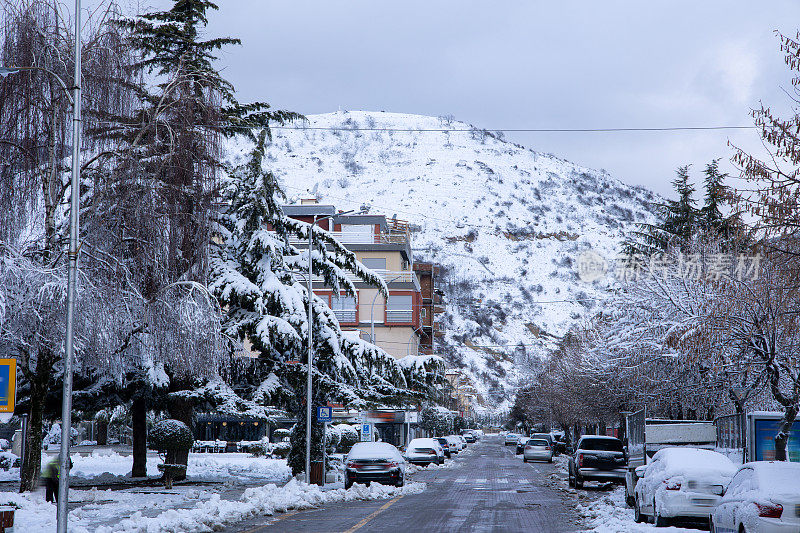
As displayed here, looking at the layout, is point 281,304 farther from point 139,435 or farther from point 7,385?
point 7,385

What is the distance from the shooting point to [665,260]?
118 feet

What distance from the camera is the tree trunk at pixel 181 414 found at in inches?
1270

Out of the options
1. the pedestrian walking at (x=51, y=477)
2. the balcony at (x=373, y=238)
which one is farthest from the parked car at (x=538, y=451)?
the pedestrian walking at (x=51, y=477)

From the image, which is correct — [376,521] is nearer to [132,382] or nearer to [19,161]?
[19,161]

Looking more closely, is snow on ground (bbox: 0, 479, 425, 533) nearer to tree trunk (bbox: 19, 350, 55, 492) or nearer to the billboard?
tree trunk (bbox: 19, 350, 55, 492)

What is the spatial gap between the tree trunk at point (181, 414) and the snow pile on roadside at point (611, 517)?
1440 centimetres

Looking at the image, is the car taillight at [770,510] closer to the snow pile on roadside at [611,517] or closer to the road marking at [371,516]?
the snow pile on roadside at [611,517]

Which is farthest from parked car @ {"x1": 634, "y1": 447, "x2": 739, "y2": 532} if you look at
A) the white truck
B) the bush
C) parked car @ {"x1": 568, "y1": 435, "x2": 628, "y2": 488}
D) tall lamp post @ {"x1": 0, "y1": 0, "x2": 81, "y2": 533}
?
the bush

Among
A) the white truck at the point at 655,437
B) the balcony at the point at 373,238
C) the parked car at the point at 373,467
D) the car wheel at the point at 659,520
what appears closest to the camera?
the car wheel at the point at 659,520

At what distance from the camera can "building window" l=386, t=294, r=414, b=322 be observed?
8269 centimetres

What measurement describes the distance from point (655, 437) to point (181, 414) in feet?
55.6

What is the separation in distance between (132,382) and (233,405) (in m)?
3.59

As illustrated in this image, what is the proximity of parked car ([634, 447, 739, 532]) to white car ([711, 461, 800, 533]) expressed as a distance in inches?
126

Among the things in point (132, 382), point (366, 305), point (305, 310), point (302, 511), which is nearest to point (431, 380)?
point (305, 310)
